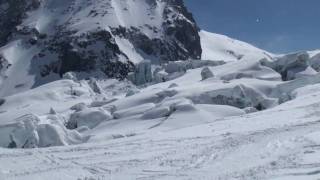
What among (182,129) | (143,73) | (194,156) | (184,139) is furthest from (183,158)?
(143,73)

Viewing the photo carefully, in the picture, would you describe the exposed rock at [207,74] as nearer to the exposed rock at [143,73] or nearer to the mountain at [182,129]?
the mountain at [182,129]

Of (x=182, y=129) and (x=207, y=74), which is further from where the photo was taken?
(x=207, y=74)

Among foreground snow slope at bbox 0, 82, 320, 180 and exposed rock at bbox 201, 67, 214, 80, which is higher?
exposed rock at bbox 201, 67, 214, 80

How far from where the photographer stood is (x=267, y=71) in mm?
74000

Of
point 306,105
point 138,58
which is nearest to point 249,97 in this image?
point 306,105

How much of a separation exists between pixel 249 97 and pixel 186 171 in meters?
39.7

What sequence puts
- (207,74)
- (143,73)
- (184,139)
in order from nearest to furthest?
(184,139) < (207,74) < (143,73)

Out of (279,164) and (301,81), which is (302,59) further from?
(279,164)

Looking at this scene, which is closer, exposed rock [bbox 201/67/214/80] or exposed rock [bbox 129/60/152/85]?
exposed rock [bbox 201/67/214/80]

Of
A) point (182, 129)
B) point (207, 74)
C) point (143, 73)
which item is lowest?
point (182, 129)

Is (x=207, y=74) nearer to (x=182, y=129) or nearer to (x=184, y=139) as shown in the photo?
(x=182, y=129)

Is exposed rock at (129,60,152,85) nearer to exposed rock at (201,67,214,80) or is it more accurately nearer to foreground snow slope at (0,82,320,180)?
exposed rock at (201,67,214,80)

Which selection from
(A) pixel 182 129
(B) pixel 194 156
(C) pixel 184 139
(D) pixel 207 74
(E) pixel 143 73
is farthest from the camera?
(E) pixel 143 73

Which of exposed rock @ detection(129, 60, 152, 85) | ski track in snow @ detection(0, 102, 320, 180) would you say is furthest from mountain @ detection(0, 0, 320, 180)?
exposed rock @ detection(129, 60, 152, 85)
